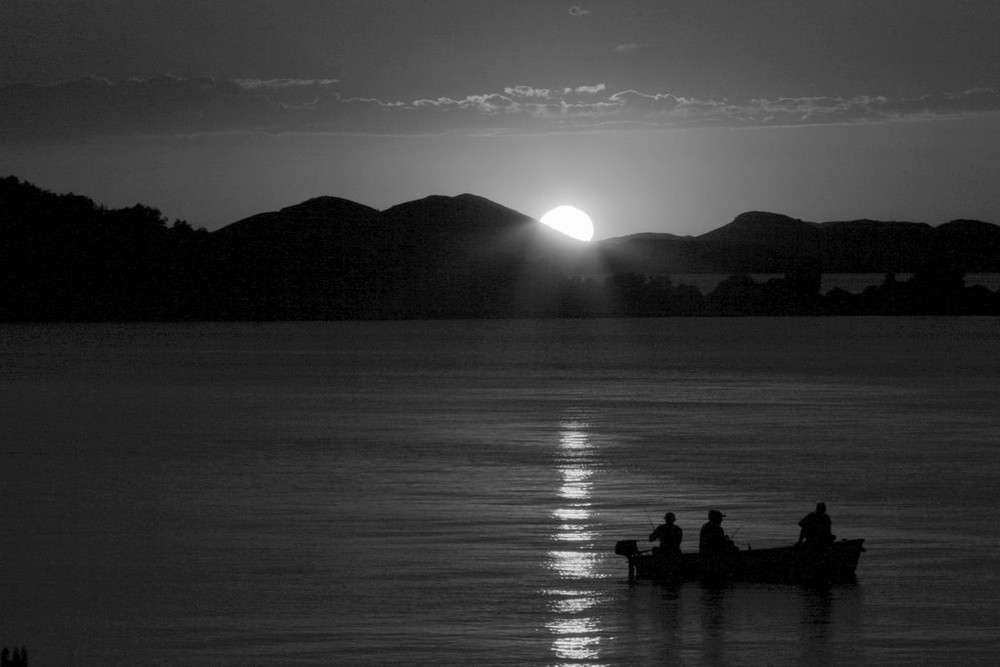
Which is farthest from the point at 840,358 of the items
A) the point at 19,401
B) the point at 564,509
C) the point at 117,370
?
the point at 564,509

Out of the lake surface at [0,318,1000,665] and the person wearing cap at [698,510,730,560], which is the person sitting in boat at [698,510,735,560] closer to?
the person wearing cap at [698,510,730,560]

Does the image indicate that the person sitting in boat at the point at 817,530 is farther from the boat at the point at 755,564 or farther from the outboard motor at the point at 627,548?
the outboard motor at the point at 627,548

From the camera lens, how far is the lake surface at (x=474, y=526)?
25.9m

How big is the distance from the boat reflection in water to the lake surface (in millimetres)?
82

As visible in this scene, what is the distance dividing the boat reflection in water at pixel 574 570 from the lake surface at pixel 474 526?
0.08m

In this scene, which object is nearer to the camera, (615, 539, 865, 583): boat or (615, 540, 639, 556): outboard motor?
(615, 539, 865, 583): boat

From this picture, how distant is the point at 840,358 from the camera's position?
16425cm

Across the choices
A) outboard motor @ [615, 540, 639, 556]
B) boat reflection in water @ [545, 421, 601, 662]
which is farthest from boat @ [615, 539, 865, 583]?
boat reflection in water @ [545, 421, 601, 662]

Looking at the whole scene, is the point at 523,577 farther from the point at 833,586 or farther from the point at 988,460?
the point at 988,460

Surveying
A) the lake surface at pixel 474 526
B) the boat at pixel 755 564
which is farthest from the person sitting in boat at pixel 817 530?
the lake surface at pixel 474 526

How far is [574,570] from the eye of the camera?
31.4m

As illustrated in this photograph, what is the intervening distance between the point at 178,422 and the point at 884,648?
57.3 meters

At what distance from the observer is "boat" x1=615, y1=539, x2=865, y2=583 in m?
29.8

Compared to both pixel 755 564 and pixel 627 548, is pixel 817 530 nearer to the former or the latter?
pixel 755 564
